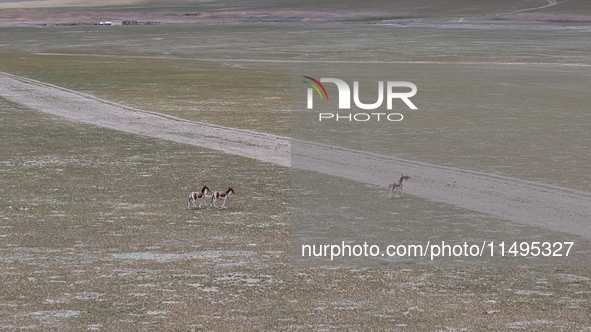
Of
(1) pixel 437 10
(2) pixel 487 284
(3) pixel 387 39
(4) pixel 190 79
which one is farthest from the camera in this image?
(1) pixel 437 10

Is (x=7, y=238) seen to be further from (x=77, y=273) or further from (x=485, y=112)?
(x=485, y=112)

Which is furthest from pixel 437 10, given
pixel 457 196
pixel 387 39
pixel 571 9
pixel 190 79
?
pixel 457 196

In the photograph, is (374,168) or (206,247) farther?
(374,168)

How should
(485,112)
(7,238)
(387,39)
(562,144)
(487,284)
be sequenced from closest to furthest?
1. (487,284)
2. (7,238)
3. (562,144)
4. (485,112)
5. (387,39)

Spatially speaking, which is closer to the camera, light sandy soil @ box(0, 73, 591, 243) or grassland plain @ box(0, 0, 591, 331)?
grassland plain @ box(0, 0, 591, 331)

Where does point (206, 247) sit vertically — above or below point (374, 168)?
below

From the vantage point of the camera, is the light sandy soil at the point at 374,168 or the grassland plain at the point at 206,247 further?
the light sandy soil at the point at 374,168

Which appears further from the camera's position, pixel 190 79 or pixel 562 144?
pixel 190 79

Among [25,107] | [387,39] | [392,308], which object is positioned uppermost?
[387,39]
